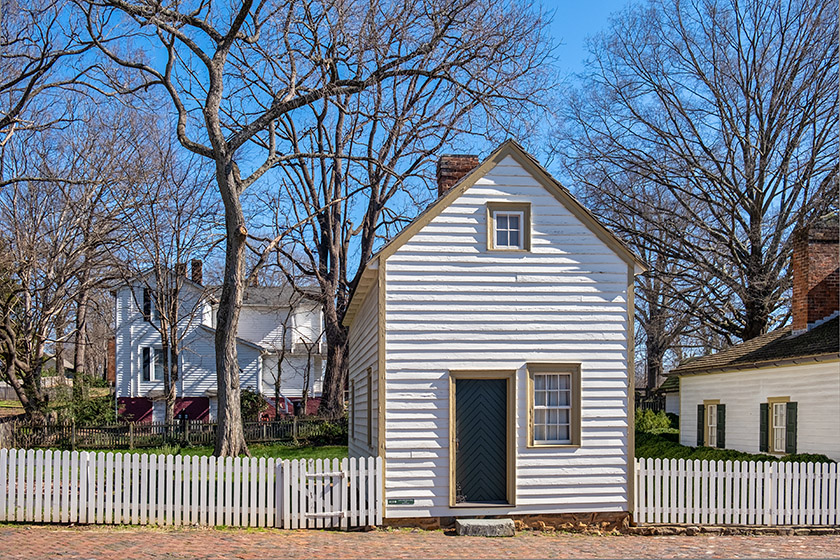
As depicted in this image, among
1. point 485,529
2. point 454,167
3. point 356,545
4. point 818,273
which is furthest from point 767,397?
point 356,545

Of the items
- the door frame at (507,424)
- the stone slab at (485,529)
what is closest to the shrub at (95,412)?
the door frame at (507,424)

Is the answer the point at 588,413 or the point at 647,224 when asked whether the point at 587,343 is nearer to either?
the point at 588,413

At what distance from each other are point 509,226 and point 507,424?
3.58m

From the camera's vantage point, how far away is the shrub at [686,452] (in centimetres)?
1862

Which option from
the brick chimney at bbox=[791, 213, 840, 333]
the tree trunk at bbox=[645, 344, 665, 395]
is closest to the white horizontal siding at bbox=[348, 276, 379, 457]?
the brick chimney at bbox=[791, 213, 840, 333]

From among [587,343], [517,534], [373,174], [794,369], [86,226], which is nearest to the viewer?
[517,534]

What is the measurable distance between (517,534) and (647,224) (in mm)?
22225

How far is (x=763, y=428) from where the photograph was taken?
21125 millimetres

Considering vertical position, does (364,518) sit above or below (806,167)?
below

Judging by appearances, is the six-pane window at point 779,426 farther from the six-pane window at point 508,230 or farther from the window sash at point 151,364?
the window sash at point 151,364

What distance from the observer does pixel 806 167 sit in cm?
3014

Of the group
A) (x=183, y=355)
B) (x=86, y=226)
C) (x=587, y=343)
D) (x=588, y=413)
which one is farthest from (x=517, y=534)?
(x=183, y=355)

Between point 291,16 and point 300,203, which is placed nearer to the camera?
point 291,16

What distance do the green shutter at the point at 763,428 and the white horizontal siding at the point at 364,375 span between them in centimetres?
1007
